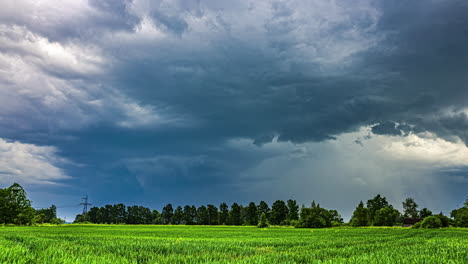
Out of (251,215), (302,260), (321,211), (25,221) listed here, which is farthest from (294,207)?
(302,260)

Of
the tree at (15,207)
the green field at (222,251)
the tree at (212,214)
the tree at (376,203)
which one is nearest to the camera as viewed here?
the green field at (222,251)

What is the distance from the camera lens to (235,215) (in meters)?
159

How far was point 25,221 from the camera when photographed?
76812 mm

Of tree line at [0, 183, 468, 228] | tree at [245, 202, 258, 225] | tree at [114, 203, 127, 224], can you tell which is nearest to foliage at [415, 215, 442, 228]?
tree line at [0, 183, 468, 228]

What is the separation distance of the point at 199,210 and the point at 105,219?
63.0 metres

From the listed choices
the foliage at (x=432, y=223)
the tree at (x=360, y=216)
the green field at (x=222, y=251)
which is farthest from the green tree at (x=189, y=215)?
the green field at (x=222, y=251)

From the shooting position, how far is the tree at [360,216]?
116 metres

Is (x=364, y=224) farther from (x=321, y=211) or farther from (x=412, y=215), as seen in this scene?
(x=412, y=215)

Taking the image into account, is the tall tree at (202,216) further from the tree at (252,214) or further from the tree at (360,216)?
the tree at (360,216)

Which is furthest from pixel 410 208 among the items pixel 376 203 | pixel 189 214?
pixel 189 214

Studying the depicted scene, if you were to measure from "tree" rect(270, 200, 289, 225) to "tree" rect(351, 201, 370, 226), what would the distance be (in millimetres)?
33167

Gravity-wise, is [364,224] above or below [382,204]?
below

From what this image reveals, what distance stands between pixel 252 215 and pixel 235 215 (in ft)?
37.4

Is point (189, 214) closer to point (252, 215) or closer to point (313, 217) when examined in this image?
Answer: point (252, 215)
